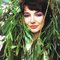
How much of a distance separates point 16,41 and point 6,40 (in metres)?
0.07

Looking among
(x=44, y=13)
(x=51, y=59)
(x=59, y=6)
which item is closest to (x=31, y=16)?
(x=44, y=13)

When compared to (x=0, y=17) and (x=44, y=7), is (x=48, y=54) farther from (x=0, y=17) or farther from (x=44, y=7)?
(x=0, y=17)

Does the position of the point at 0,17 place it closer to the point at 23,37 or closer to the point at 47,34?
the point at 23,37

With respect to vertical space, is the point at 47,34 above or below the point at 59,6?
below

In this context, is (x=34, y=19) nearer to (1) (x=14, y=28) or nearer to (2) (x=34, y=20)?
(2) (x=34, y=20)

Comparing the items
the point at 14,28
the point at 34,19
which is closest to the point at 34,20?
the point at 34,19

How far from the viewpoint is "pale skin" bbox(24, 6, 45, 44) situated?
4.93 feet

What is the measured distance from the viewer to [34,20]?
1502 mm

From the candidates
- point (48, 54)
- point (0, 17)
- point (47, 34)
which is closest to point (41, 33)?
point (47, 34)

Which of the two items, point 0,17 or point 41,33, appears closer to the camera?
point 41,33

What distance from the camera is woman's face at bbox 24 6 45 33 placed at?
1.50 meters

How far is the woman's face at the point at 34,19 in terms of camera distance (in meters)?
1.50

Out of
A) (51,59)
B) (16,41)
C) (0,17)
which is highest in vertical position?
(0,17)

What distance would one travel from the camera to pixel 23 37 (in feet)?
5.08
